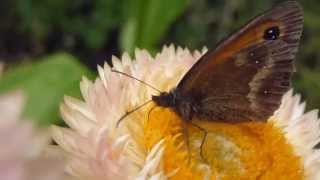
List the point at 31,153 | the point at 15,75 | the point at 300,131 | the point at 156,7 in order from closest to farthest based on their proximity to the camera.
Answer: the point at 31,153, the point at 300,131, the point at 15,75, the point at 156,7

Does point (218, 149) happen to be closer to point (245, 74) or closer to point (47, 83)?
point (245, 74)

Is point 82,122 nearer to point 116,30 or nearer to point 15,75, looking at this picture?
point 15,75

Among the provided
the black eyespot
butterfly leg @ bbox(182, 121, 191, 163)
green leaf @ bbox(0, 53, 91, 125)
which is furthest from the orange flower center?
green leaf @ bbox(0, 53, 91, 125)

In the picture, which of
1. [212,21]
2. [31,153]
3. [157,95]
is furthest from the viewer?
[212,21]

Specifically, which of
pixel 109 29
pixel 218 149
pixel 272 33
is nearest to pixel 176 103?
pixel 218 149

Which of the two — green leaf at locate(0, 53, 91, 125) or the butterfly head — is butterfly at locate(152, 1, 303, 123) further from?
green leaf at locate(0, 53, 91, 125)

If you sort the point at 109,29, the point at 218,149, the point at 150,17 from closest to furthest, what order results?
the point at 218,149 → the point at 150,17 → the point at 109,29

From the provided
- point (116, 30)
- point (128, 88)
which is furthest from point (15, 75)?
point (116, 30)
